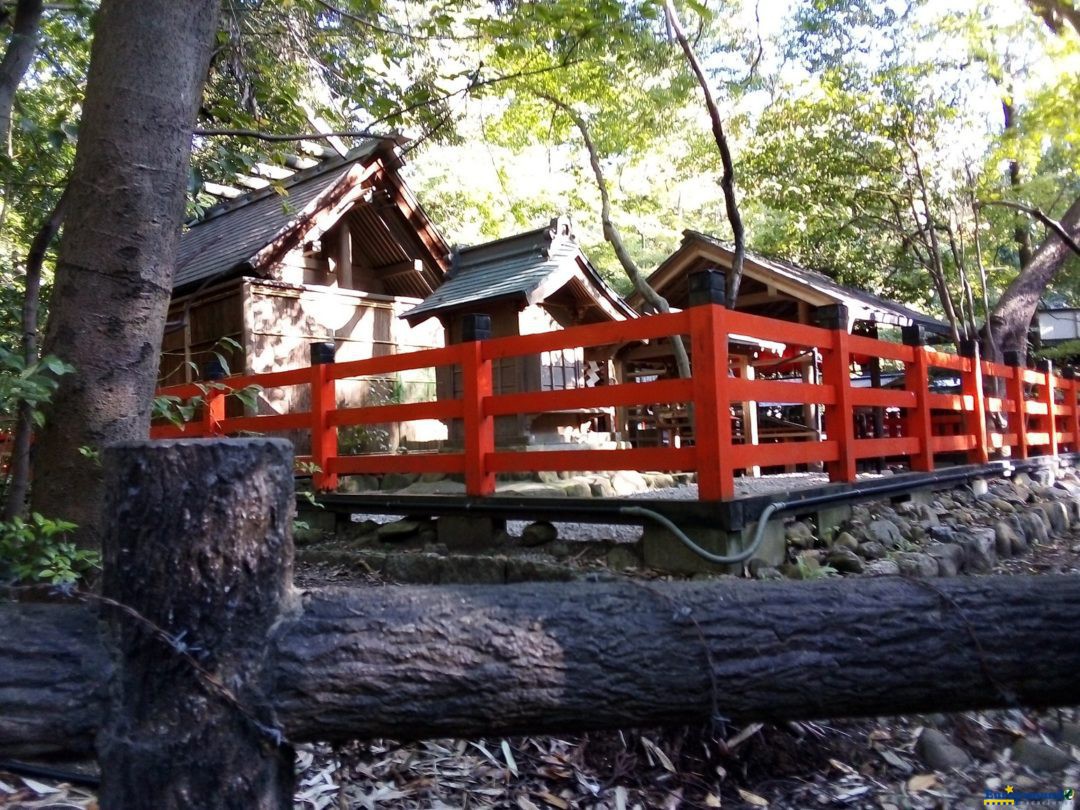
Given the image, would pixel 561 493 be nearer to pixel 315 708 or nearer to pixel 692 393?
pixel 692 393

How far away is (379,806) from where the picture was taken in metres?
2.74

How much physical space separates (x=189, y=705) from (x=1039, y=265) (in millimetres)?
12999

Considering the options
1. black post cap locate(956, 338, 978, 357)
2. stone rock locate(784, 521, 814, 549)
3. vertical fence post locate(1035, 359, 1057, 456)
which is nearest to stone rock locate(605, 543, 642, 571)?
stone rock locate(784, 521, 814, 549)

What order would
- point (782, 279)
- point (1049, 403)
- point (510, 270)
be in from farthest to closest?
1. point (782, 279)
2. point (1049, 403)
3. point (510, 270)

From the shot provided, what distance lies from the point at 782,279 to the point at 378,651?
10324 mm

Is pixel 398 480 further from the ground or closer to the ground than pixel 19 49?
closer to the ground

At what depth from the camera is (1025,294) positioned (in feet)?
37.9

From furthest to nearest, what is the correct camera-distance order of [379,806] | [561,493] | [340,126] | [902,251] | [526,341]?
[902,251]
[340,126]
[561,493]
[526,341]
[379,806]

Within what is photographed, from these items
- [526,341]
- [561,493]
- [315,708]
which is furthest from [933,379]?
[315,708]

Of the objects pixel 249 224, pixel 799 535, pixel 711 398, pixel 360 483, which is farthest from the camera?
pixel 249 224

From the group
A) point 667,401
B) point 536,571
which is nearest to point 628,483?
point 536,571

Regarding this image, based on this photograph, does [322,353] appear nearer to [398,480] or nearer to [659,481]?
[398,480]

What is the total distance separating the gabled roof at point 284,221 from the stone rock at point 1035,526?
8403mm

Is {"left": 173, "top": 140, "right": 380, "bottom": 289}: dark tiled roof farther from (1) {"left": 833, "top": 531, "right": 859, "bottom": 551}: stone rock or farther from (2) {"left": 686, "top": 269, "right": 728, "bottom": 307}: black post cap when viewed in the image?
(1) {"left": 833, "top": 531, "right": 859, "bottom": 551}: stone rock
